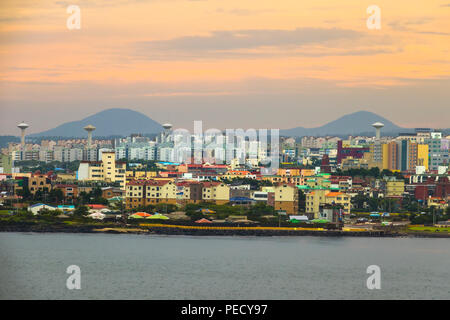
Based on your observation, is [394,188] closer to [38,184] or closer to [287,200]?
[287,200]

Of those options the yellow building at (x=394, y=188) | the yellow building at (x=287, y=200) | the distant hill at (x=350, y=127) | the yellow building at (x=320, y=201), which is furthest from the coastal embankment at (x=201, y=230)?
the distant hill at (x=350, y=127)

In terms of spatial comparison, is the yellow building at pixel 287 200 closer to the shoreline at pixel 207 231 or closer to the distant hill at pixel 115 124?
the shoreline at pixel 207 231

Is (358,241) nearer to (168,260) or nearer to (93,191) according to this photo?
(168,260)

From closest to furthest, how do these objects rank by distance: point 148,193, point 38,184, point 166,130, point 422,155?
point 148,193 → point 38,184 → point 422,155 → point 166,130

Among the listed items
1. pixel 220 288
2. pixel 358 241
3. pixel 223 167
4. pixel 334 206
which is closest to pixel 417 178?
pixel 223 167

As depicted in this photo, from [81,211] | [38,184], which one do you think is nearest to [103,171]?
[38,184]

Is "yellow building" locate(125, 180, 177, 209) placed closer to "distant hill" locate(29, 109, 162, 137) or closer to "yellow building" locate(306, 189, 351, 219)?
"yellow building" locate(306, 189, 351, 219)
